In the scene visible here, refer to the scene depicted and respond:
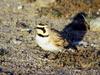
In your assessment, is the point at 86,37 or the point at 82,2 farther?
the point at 82,2

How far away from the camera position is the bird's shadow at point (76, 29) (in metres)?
13.3

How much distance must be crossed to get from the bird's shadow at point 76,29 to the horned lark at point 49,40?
5.77ft

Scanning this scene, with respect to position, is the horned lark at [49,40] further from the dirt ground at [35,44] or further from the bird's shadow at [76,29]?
the bird's shadow at [76,29]

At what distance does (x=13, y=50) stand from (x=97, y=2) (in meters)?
6.47

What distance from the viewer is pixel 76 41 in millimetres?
13016

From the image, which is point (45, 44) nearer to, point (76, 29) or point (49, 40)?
point (49, 40)

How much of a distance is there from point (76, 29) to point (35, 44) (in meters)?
2.70

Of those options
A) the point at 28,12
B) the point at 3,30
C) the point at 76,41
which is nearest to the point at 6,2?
the point at 28,12

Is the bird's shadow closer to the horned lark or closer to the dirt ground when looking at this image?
the dirt ground

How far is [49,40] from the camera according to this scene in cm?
1073

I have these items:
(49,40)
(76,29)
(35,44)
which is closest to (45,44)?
(49,40)

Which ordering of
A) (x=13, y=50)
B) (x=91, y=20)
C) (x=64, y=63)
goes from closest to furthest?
(x=64, y=63) → (x=13, y=50) → (x=91, y=20)

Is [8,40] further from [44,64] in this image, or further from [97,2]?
[97,2]

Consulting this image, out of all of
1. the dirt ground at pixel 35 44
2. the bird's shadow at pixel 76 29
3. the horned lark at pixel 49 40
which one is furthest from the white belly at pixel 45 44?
the bird's shadow at pixel 76 29
